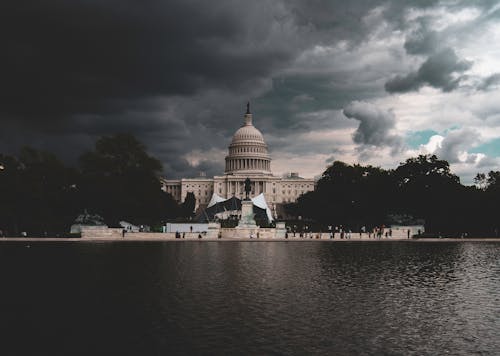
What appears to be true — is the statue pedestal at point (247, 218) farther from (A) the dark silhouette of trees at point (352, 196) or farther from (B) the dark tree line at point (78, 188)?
(A) the dark silhouette of trees at point (352, 196)

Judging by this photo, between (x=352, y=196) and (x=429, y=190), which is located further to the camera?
(x=352, y=196)

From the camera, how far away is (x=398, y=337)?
1562 cm

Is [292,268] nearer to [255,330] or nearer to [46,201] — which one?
[255,330]

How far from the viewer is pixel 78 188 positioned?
264 ft

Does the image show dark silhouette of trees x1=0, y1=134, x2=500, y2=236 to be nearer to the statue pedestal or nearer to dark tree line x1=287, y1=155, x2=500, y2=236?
dark tree line x1=287, y1=155, x2=500, y2=236

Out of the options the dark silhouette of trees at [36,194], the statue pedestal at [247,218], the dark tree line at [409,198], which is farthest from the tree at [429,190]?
the dark silhouette of trees at [36,194]

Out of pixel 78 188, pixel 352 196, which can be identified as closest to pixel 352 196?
pixel 352 196

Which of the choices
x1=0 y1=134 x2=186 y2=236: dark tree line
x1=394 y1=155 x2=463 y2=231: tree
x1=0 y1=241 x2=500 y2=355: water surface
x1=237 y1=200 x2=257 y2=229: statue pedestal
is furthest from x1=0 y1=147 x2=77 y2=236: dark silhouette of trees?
x1=394 y1=155 x2=463 y2=231: tree

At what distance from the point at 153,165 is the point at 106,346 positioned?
7259 cm

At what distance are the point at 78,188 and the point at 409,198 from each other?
182 feet

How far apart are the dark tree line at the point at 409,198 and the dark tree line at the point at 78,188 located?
35.3m

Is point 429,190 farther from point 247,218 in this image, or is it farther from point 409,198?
point 247,218

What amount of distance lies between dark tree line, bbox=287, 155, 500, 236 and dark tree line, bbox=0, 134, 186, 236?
116 ft

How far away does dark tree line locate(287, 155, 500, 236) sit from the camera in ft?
279
